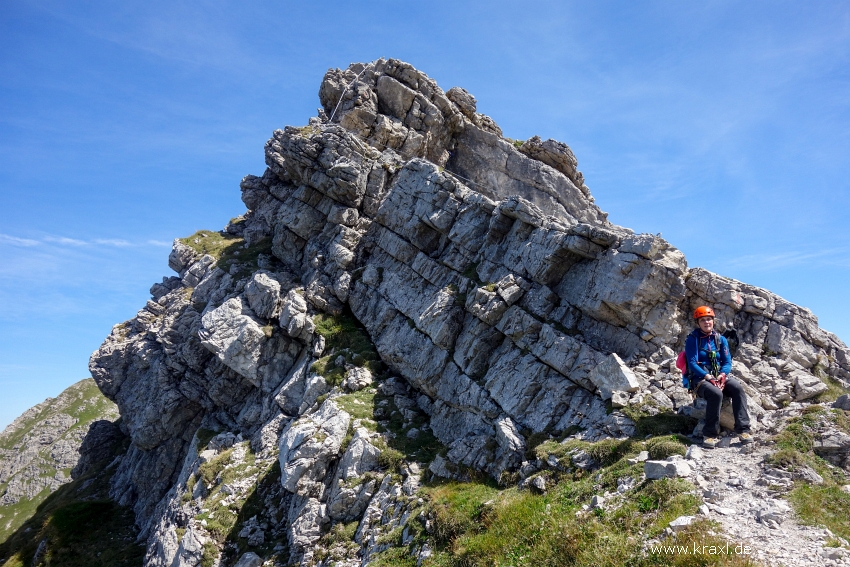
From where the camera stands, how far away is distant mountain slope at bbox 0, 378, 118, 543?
298ft

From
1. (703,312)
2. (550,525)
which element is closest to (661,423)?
(703,312)

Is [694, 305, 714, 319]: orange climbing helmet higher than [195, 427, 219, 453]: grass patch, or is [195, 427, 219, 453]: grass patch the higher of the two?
[694, 305, 714, 319]: orange climbing helmet

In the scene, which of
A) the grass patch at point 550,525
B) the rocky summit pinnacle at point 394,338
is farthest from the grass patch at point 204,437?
the grass patch at point 550,525

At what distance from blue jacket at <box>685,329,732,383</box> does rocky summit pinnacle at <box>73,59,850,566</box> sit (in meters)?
2.22

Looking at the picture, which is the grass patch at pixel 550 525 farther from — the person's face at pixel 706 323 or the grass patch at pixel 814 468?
the person's face at pixel 706 323

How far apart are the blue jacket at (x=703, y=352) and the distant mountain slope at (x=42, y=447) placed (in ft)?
362

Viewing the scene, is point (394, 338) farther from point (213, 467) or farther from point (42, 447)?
point (42, 447)

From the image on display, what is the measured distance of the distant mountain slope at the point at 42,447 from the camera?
9078 centimetres

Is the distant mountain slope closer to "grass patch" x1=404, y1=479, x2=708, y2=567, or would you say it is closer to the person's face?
"grass patch" x1=404, y1=479, x2=708, y2=567

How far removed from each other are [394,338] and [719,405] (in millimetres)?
19491

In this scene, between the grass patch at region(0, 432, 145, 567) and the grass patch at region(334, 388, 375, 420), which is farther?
the grass patch at region(0, 432, 145, 567)

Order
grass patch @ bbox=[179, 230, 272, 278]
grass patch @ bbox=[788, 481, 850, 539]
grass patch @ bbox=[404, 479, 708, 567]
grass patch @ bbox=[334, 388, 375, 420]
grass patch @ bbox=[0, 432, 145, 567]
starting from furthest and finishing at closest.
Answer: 1. grass patch @ bbox=[179, 230, 272, 278]
2. grass patch @ bbox=[0, 432, 145, 567]
3. grass patch @ bbox=[334, 388, 375, 420]
4. grass patch @ bbox=[404, 479, 708, 567]
5. grass patch @ bbox=[788, 481, 850, 539]

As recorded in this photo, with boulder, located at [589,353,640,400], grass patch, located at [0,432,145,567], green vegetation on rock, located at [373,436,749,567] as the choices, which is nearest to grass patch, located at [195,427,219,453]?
grass patch, located at [0,432,145,567]

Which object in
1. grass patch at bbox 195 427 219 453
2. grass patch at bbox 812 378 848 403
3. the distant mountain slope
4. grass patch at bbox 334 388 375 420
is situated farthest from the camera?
the distant mountain slope
